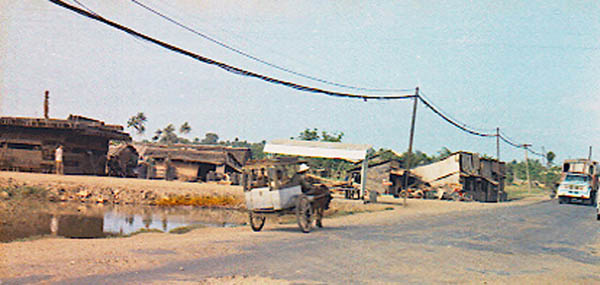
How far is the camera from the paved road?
26.6 feet

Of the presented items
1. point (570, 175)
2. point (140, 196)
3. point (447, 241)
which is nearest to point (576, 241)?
point (447, 241)

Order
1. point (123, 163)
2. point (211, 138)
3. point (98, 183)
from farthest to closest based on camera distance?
point (211, 138)
point (123, 163)
point (98, 183)

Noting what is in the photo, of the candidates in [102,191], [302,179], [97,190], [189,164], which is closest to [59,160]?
[97,190]

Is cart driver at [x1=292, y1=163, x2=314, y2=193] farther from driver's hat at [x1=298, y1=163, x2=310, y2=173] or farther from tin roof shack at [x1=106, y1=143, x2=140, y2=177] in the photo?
tin roof shack at [x1=106, y1=143, x2=140, y2=177]

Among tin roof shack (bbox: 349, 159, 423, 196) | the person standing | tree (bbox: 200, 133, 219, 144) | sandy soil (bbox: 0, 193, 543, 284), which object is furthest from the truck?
tree (bbox: 200, 133, 219, 144)

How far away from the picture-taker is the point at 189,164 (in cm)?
4362

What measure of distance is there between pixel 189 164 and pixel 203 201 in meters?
16.1

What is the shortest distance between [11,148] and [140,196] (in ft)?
39.7

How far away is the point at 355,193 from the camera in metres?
33.4

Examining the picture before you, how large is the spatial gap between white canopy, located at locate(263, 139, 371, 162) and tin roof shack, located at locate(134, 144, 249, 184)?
849 centimetres

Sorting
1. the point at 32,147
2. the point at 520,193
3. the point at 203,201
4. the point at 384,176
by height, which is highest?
the point at 32,147

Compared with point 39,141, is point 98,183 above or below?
below

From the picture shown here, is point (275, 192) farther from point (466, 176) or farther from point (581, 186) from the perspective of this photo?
point (466, 176)

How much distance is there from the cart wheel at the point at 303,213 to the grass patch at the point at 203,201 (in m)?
14.5
